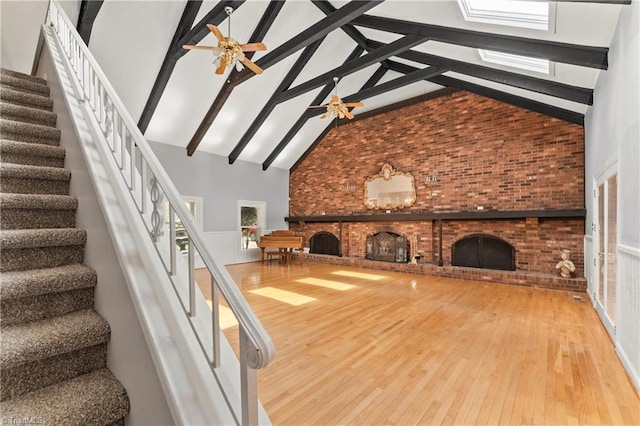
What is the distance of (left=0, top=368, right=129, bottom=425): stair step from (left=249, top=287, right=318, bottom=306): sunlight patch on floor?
3.08 meters

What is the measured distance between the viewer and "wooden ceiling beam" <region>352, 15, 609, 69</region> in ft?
10.4

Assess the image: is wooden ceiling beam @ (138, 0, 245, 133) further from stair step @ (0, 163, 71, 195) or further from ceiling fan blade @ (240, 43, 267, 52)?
stair step @ (0, 163, 71, 195)

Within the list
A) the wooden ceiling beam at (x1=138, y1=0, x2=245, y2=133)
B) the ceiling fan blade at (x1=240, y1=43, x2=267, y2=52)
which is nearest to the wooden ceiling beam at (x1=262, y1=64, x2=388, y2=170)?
the wooden ceiling beam at (x1=138, y1=0, x2=245, y2=133)

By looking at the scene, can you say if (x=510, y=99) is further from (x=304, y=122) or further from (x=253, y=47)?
(x=253, y=47)

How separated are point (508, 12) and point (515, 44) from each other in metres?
0.38

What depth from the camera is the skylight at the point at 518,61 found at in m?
4.09

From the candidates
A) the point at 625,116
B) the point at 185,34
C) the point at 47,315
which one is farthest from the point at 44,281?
the point at 185,34

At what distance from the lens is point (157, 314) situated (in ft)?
3.31

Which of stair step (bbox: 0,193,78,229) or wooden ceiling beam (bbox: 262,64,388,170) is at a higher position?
wooden ceiling beam (bbox: 262,64,388,170)

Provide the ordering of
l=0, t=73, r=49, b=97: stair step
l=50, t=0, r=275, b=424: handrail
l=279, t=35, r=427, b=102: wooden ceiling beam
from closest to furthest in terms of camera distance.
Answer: l=50, t=0, r=275, b=424: handrail
l=0, t=73, r=49, b=97: stair step
l=279, t=35, r=427, b=102: wooden ceiling beam

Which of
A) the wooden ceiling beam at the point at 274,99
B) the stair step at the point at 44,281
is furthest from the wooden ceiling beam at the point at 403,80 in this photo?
the stair step at the point at 44,281

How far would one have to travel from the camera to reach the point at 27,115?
210cm

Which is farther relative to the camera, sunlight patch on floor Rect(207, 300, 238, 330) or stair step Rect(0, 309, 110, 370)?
sunlight patch on floor Rect(207, 300, 238, 330)

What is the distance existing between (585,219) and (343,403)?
18.4ft
